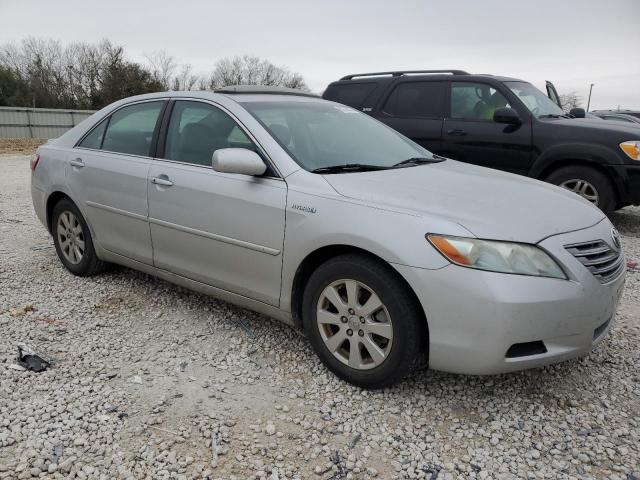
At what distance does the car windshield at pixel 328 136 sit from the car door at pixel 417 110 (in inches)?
127

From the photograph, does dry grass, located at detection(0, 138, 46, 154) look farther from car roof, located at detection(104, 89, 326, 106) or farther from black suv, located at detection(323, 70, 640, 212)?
car roof, located at detection(104, 89, 326, 106)

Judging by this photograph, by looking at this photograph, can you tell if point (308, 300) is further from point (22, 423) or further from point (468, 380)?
point (22, 423)

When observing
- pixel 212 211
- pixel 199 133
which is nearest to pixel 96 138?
pixel 199 133

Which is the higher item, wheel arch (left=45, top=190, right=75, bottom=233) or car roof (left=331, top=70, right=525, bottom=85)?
car roof (left=331, top=70, right=525, bottom=85)

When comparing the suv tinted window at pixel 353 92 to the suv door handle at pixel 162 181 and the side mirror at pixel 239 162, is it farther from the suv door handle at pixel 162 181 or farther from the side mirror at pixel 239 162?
the side mirror at pixel 239 162

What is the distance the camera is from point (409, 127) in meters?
7.27

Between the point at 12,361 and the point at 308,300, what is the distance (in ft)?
5.85

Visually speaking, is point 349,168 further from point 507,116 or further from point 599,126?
point 599,126

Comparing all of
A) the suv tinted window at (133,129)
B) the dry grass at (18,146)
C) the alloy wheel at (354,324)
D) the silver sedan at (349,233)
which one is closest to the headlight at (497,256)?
the silver sedan at (349,233)

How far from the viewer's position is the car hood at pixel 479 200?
8.38 feet

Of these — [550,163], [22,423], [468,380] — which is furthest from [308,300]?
[550,163]

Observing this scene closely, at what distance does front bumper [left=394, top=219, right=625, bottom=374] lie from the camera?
2393mm

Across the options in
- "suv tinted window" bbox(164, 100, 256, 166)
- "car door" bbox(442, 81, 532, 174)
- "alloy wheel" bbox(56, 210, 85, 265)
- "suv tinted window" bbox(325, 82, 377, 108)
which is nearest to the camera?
"suv tinted window" bbox(164, 100, 256, 166)

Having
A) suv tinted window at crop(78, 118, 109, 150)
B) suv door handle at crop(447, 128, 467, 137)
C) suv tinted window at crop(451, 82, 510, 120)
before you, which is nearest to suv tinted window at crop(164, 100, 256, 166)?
suv tinted window at crop(78, 118, 109, 150)
